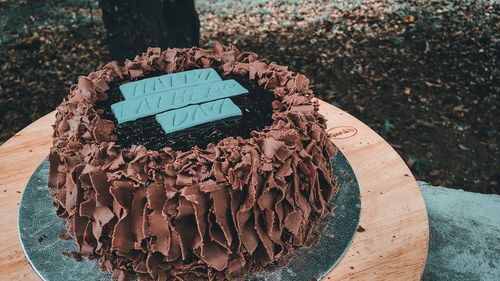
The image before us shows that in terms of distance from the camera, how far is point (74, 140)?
7.28ft

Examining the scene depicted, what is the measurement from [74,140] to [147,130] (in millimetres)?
299

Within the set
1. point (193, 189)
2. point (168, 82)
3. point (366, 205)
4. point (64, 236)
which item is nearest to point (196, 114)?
point (168, 82)

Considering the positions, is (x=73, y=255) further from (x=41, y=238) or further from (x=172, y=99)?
(x=172, y=99)

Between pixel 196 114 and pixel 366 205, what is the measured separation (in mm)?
894

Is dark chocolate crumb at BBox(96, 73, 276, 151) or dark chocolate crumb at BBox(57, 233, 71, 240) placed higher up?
dark chocolate crumb at BBox(96, 73, 276, 151)

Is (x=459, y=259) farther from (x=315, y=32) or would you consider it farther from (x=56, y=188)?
(x=315, y=32)

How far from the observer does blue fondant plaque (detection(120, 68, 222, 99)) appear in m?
2.57

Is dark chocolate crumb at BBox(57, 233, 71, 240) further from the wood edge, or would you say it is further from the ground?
the ground

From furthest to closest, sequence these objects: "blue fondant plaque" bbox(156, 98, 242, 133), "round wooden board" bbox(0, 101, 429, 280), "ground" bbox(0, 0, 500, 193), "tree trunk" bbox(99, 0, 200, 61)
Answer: "ground" bbox(0, 0, 500, 193) → "tree trunk" bbox(99, 0, 200, 61) → "blue fondant plaque" bbox(156, 98, 242, 133) → "round wooden board" bbox(0, 101, 429, 280)

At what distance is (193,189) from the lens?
1.92 m

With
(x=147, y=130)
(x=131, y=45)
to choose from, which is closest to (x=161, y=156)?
(x=147, y=130)

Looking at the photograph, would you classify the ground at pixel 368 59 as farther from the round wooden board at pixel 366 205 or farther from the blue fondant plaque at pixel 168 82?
the blue fondant plaque at pixel 168 82

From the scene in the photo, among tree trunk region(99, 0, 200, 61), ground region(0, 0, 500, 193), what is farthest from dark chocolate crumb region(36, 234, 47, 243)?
ground region(0, 0, 500, 193)

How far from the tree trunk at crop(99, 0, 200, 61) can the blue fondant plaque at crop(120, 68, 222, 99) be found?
6.77 feet
